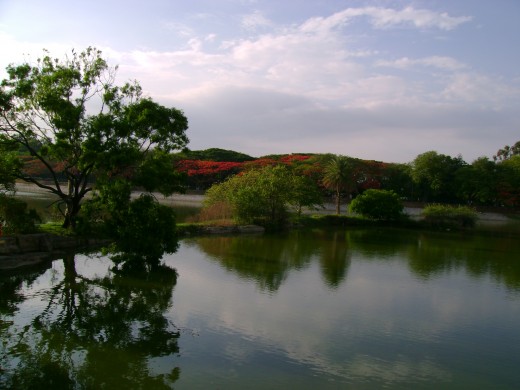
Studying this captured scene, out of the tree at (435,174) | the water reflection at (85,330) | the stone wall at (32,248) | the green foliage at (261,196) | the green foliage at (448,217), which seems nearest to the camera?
the water reflection at (85,330)

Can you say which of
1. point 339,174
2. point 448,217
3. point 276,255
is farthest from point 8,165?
point 448,217

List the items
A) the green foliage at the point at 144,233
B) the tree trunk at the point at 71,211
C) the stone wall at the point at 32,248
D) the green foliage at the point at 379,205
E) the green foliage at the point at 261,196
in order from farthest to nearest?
the green foliage at the point at 379,205 < the green foliage at the point at 261,196 < the tree trunk at the point at 71,211 < the green foliage at the point at 144,233 < the stone wall at the point at 32,248

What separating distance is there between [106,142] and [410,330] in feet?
39.0

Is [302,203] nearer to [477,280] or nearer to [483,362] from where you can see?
[477,280]

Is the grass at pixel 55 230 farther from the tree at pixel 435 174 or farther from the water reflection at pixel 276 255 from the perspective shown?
the tree at pixel 435 174

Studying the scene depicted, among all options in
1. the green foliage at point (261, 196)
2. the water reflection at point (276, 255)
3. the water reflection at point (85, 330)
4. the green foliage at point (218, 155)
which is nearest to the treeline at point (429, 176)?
the green foliage at point (218, 155)

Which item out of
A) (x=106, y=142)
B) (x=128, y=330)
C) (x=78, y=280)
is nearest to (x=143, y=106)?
(x=106, y=142)

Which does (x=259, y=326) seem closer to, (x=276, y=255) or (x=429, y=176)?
(x=276, y=255)

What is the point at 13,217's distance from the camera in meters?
15.6

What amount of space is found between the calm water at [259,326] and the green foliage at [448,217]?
61.7 ft

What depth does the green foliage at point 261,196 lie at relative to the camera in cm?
2864

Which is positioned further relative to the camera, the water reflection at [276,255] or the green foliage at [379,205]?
the green foliage at [379,205]

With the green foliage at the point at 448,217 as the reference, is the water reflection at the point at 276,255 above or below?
below

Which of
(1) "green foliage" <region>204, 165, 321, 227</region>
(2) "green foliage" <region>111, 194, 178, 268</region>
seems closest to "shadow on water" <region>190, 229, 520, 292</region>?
(1) "green foliage" <region>204, 165, 321, 227</region>
